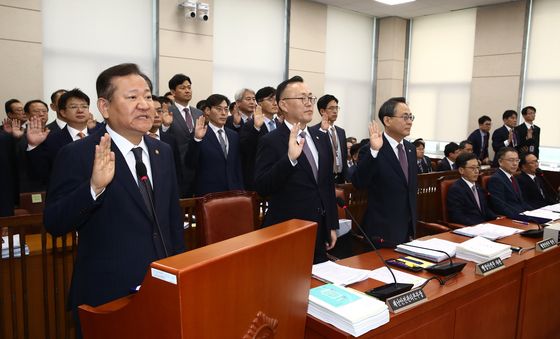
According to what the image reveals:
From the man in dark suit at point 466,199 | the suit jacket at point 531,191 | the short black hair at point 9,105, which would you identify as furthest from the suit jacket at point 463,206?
the short black hair at point 9,105

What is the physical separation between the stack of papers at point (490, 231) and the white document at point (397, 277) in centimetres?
98

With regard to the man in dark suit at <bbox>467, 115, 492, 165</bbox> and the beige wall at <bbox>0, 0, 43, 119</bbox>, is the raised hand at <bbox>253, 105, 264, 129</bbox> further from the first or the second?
the man in dark suit at <bbox>467, 115, 492, 165</bbox>

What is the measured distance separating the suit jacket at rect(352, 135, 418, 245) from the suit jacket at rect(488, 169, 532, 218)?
1809 mm

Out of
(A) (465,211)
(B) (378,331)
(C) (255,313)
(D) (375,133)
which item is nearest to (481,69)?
(A) (465,211)

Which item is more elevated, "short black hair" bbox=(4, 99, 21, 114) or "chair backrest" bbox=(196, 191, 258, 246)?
"short black hair" bbox=(4, 99, 21, 114)

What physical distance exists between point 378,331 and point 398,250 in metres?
0.94

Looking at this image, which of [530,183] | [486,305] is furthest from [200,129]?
[530,183]

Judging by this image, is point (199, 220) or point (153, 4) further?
point (153, 4)

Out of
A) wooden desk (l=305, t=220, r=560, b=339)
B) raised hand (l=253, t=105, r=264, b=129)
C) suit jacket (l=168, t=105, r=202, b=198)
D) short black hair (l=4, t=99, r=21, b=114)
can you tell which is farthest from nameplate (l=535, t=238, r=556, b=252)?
short black hair (l=4, t=99, r=21, b=114)

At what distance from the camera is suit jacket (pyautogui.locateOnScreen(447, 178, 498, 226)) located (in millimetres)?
3890

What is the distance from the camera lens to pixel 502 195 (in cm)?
424

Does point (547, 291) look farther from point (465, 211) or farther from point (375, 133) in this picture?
point (465, 211)

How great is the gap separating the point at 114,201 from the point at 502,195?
379 centimetres

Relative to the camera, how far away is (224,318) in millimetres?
901
